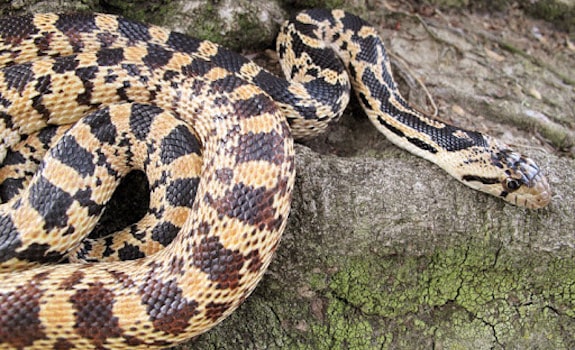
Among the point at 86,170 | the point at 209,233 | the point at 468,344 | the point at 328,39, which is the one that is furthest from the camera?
the point at 328,39

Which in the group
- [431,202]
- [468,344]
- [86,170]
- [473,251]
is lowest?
[468,344]

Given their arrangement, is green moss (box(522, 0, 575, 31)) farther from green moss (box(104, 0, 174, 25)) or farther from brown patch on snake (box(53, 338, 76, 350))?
brown patch on snake (box(53, 338, 76, 350))

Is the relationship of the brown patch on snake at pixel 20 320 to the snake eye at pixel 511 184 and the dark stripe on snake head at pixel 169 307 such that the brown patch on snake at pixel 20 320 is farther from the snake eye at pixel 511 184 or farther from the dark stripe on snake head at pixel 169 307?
the snake eye at pixel 511 184

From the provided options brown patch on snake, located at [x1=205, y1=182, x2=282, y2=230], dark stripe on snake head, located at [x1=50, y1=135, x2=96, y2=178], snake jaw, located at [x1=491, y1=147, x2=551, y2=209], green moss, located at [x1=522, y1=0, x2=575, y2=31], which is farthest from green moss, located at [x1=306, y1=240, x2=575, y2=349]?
green moss, located at [x1=522, y1=0, x2=575, y2=31]

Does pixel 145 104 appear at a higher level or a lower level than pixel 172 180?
higher

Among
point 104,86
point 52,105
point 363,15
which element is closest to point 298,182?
point 104,86

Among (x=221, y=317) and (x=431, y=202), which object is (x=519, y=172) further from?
(x=221, y=317)
